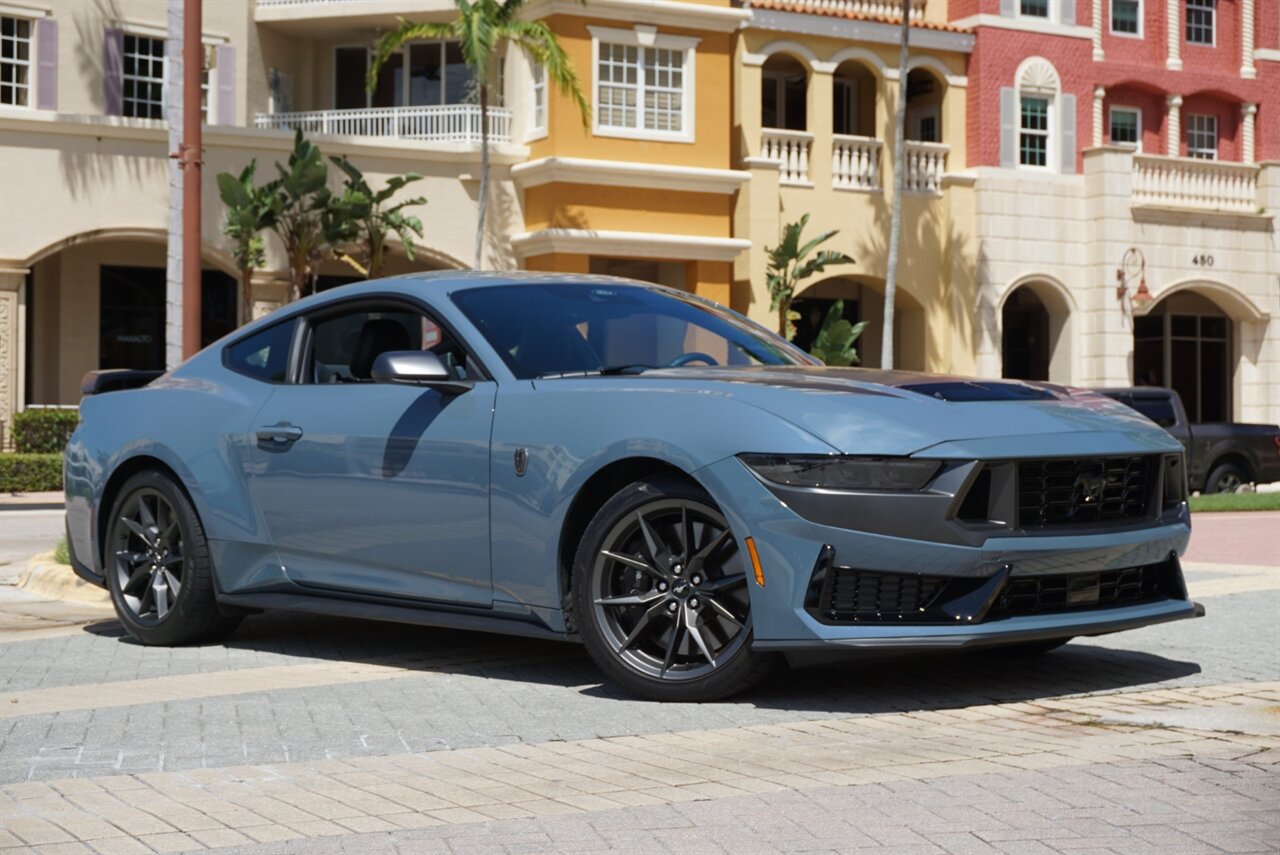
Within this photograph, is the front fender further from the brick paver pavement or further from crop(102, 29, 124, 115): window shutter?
crop(102, 29, 124, 115): window shutter

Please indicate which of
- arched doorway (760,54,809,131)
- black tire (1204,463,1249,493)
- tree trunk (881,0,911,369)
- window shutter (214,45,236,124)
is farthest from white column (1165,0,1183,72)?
window shutter (214,45,236,124)

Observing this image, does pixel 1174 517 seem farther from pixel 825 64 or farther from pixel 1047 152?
pixel 1047 152

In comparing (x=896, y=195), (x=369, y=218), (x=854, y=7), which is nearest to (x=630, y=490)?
(x=369, y=218)

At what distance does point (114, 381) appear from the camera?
9273 millimetres

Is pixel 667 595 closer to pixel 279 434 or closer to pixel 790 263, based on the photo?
pixel 279 434

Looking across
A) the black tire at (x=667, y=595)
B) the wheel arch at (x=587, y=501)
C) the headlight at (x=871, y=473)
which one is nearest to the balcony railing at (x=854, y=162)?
the wheel arch at (x=587, y=501)

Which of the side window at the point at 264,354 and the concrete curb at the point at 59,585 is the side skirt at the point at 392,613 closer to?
the side window at the point at 264,354

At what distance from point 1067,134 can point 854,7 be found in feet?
17.3

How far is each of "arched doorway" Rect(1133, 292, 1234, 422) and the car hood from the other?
34508 mm

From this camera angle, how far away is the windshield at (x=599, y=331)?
24.2 ft

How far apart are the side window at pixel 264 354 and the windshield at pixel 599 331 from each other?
3.49ft

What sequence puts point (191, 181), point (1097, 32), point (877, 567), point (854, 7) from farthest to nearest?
point (1097, 32) < point (854, 7) < point (191, 181) < point (877, 567)

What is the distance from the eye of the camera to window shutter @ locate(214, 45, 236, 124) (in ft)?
109

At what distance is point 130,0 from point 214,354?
26654mm
